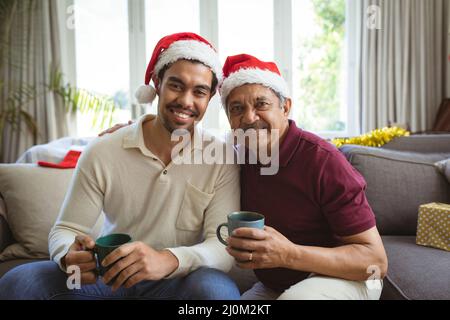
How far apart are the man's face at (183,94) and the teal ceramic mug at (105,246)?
449 millimetres

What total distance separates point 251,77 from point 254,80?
0.01m

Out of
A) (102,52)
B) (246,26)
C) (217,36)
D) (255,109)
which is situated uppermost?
(246,26)

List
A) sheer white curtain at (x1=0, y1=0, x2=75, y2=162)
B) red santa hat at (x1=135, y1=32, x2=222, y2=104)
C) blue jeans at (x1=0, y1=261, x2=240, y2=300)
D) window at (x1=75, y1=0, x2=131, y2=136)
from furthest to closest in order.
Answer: window at (x1=75, y1=0, x2=131, y2=136) → sheer white curtain at (x1=0, y1=0, x2=75, y2=162) → red santa hat at (x1=135, y1=32, x2=222, y2=104) → blue jeans at (x1=0, y1=261, x2=240, y2=300)

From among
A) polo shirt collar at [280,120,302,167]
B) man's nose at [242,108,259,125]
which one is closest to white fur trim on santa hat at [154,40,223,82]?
man's nose at [242,108,259,125]

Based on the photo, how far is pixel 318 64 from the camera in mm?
3691

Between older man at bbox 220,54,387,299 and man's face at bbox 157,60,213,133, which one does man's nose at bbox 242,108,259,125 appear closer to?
older man at bbox 220,54,387,299

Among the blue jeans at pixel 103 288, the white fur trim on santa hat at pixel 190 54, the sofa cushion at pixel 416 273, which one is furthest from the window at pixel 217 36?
the blue jeans at pixel 103 288

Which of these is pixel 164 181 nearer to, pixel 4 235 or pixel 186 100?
pixel 186 100

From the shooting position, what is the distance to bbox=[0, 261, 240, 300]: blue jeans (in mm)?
993

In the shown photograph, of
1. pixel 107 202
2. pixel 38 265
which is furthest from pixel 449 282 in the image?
pixel 38 265

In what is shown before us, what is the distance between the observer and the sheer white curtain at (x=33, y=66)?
10.8 feet

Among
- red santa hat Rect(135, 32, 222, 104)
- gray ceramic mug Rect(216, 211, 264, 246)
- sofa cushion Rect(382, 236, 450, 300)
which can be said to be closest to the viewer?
gray ceramic mug Rect(216, 211, 264, 246)

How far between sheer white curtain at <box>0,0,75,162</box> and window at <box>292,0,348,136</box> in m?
2.30

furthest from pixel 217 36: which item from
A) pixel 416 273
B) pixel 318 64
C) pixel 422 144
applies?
pixel 416 273
